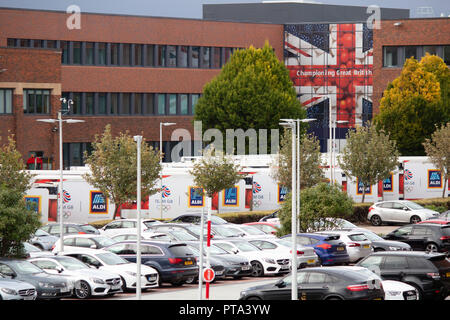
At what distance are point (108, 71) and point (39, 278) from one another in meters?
49.7

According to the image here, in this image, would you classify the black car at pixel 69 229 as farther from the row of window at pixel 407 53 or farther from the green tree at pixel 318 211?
the row of window at pixel 407 53

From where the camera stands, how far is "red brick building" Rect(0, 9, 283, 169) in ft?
203

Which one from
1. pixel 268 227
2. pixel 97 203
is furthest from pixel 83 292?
pixel 97 203

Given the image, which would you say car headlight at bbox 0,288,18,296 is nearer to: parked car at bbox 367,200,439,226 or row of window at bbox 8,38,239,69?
parked car at bbox 367,200,439,226

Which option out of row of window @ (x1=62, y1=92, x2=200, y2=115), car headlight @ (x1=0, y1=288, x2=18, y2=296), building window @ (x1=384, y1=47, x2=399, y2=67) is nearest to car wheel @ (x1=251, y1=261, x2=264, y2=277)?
car headlight @ (x1=0, y1=288, x2=18, y2=296)

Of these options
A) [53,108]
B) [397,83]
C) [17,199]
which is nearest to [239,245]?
[17,199]

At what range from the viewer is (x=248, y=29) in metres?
77.5

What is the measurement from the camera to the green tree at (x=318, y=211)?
35.3 meters

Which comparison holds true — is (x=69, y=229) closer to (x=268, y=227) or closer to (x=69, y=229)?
(x=69, y=229)

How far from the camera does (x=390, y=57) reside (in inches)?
2987

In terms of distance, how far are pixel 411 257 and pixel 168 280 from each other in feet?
25.5

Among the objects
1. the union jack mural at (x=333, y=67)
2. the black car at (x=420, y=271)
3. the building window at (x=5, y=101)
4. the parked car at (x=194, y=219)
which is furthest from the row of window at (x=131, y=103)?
the black car at (x=420, y=271)
